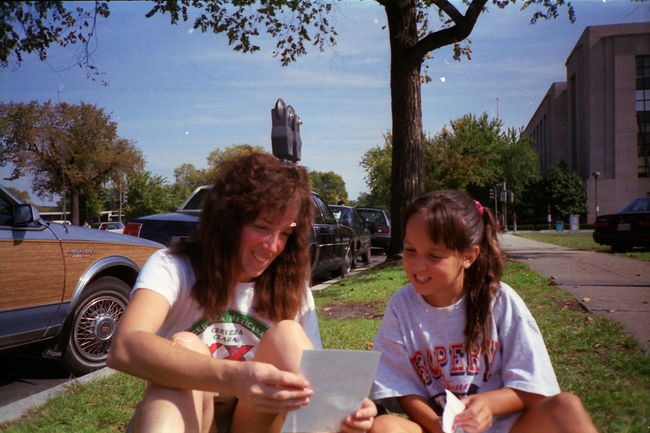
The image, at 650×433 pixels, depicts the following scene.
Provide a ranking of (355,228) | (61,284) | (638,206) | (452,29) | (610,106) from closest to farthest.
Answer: (61,284)
(610,106)
(638,206)
(452,29)
(355,228)

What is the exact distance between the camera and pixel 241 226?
6.07 feet

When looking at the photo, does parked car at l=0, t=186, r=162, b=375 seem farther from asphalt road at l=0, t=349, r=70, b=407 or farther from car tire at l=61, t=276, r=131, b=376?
asphalt road at l=0, t=349, r=70, b=407

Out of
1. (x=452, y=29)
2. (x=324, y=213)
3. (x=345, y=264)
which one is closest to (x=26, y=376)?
(x=324, y=213)

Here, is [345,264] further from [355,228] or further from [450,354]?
[450,354]

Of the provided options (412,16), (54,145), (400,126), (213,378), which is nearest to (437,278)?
(213,378)

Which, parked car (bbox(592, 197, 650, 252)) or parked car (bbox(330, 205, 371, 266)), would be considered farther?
parked car (bbox(330, 205, 371, 266))

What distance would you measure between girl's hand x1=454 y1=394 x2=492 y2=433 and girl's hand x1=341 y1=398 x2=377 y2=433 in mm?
310

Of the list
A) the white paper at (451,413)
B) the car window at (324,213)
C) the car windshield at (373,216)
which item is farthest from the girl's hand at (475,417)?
the car windshield at (373,216)

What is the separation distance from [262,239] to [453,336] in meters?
0.77

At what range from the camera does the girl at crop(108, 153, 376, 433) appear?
5.03ft

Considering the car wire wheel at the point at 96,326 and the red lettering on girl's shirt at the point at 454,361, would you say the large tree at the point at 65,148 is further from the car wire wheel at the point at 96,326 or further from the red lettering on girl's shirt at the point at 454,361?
the red lettering on girl's shirt at the point at 454,361

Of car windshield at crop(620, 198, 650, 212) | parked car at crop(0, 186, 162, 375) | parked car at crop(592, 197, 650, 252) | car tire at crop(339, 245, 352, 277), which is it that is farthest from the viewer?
car tire at crop(339, 245, 352, 277)

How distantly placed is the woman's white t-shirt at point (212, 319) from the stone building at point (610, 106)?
4.19 m

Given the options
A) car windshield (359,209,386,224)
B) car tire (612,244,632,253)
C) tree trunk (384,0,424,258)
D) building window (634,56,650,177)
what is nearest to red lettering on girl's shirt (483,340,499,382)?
building window (634,56,650,177)
